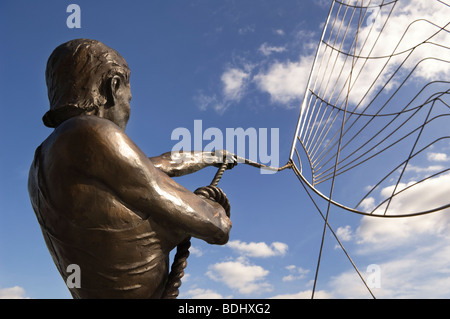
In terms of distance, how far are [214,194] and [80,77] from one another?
0.86m

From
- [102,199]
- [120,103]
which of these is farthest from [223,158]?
[102,199]

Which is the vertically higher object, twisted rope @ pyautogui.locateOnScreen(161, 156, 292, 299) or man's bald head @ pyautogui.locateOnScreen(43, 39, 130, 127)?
man's bald head @ pyautogui.locateOnScreen(43, 39, 130, 127)

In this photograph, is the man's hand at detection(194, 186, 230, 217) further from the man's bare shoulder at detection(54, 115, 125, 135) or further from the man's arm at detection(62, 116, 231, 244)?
the man's bare shoulder at detection(54, 115, 125, 135)

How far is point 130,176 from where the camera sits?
1.59 meters

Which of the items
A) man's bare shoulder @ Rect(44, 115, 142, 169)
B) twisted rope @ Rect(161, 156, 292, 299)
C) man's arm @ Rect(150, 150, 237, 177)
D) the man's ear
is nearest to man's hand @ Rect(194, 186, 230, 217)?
twisted rope @ Rect(161, 156, 292, 299)

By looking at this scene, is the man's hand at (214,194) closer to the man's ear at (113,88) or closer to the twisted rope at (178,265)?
the twisted rope at (178,265)

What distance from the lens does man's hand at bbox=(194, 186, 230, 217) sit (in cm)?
196

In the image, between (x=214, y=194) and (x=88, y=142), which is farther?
(x=214, y=194)

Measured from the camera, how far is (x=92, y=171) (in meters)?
1.57

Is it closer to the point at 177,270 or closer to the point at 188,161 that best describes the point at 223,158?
the point at 188,161

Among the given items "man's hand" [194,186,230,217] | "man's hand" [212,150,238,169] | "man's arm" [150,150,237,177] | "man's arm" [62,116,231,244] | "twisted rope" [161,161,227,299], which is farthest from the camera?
"man's hand" [212,150,238,169]
